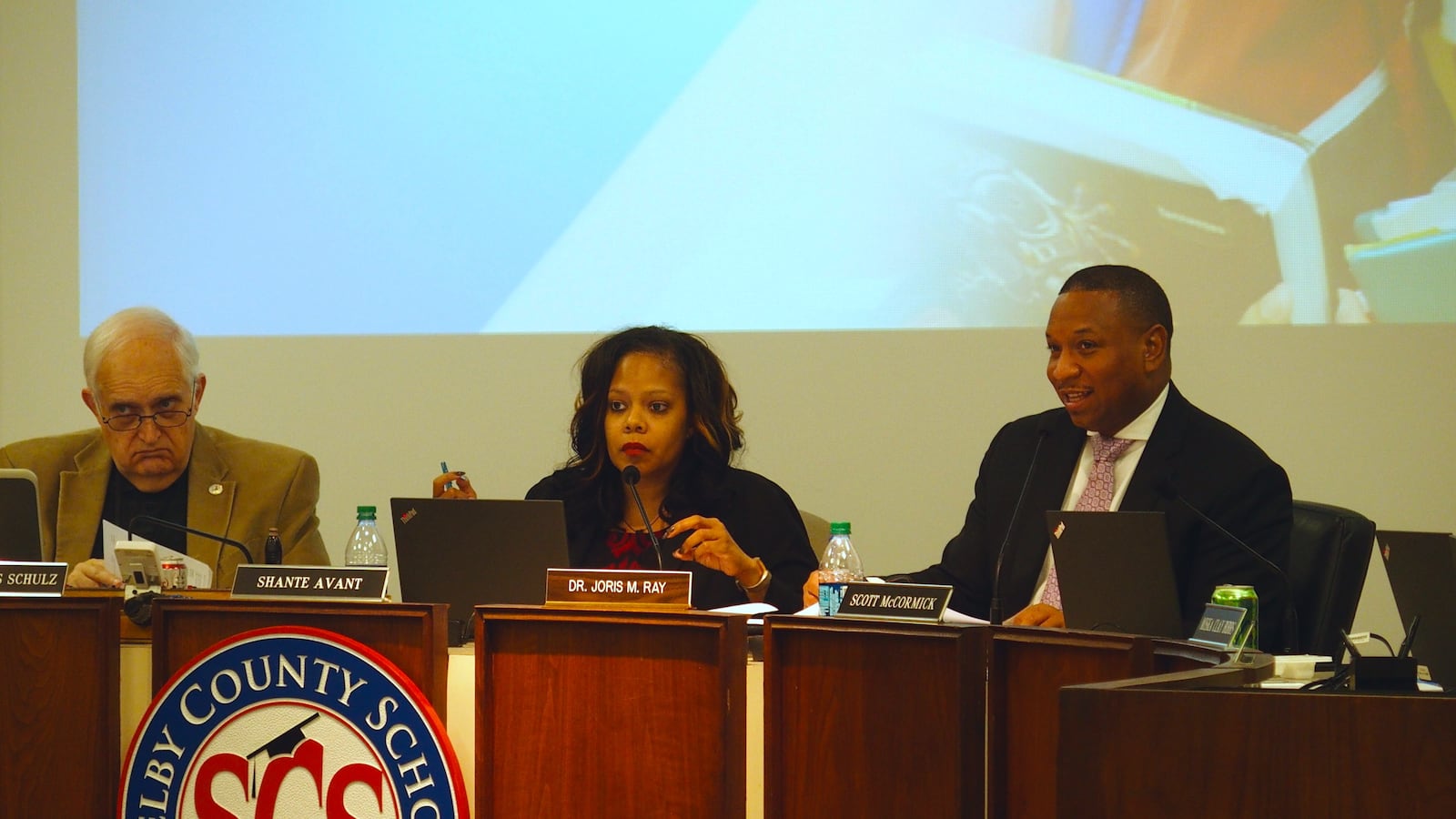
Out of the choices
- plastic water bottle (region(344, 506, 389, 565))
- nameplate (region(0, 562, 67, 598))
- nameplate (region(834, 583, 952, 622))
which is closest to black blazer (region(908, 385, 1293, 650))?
nameplate (region(834, 583, 952, 622))

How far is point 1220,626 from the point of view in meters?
1.71

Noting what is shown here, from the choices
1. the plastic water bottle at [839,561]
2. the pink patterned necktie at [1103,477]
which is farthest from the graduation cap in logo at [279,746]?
the pink patterned necktie at [1103,477]

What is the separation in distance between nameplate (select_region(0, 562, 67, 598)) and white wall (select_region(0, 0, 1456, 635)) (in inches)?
83.8

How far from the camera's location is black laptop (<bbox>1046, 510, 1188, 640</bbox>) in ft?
6.95

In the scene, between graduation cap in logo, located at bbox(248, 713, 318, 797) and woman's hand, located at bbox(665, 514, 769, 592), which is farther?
woman's hand, located at bbox(665, 514, 769, 592)

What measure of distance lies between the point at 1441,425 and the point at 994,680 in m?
2.49

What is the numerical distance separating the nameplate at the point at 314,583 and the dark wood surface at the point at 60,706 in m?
0.19

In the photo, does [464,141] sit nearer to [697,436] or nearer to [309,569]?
[697,436]

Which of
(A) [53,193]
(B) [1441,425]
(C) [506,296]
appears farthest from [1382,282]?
(A) [53,193]

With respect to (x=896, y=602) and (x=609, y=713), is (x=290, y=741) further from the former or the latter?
(x=896, y=602)

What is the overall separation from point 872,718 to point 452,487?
1360 millimetres

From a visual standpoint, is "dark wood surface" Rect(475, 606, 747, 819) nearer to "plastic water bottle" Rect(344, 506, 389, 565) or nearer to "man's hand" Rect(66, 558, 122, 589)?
"man's hand" Rect(66, 558, 122, 589)

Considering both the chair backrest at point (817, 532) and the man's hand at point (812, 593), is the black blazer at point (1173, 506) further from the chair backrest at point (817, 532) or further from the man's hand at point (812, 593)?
the man's hand at point (812, 593)

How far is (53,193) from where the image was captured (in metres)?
4.37
